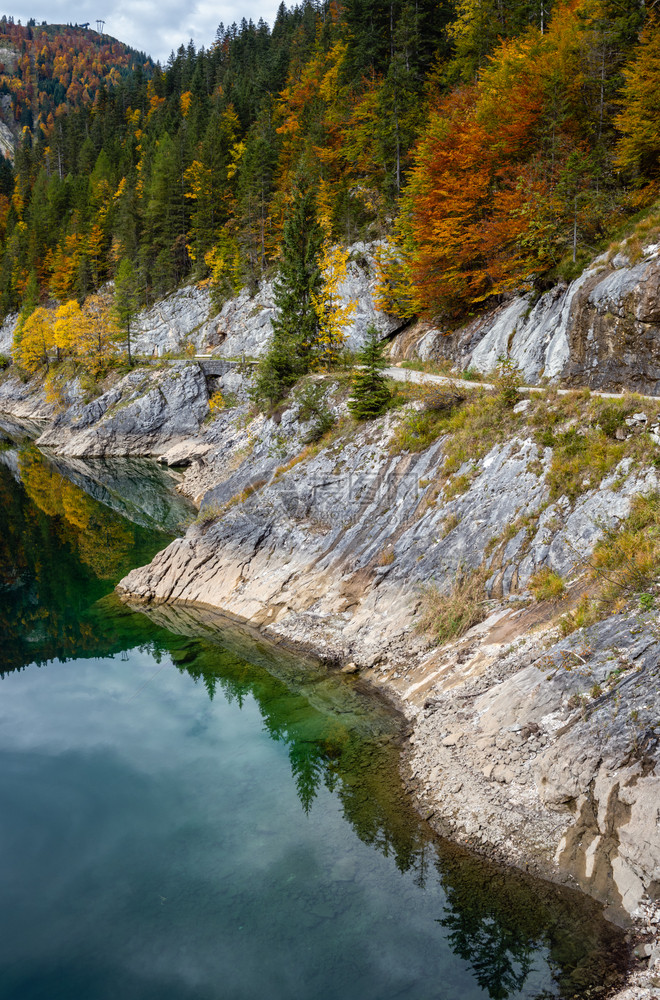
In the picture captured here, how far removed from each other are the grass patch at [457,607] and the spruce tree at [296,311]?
56.3 feet

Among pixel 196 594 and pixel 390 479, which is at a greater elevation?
pixel 390 479

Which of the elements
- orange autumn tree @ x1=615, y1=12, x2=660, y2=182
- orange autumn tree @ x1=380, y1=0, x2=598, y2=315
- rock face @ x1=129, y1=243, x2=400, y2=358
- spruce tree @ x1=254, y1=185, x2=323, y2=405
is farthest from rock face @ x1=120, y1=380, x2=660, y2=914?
rock face @ x1=129, y1=243, x2=400, y2=358

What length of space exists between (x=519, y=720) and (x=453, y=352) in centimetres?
2082

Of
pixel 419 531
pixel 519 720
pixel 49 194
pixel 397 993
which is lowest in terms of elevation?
pixel 397 993

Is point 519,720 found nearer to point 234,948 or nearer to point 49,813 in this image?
point 234,948

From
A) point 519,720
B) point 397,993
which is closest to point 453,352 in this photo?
point 519,720

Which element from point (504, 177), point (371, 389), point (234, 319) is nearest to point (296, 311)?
point (371, 389)

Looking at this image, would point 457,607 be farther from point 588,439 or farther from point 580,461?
Answer: point 588,439

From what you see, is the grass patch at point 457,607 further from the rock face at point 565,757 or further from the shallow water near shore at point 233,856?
the shallow water near shore at point 233,856

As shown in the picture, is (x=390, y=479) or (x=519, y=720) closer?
(x=519, y=720)

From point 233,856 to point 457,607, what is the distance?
26.8ft

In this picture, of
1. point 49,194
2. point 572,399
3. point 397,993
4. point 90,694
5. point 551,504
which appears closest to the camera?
point 397,993

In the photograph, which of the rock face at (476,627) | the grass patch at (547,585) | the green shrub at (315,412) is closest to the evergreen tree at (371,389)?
the rock face at (476,627)

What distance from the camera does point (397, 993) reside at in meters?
8.39
